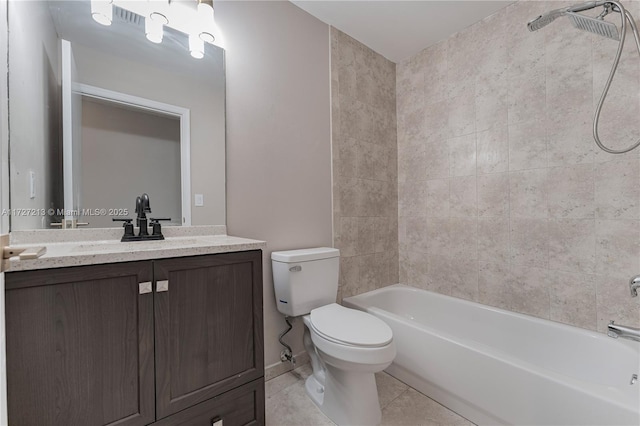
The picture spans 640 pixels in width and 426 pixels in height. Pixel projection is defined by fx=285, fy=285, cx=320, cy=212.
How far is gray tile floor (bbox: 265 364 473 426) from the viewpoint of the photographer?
1425 millimetres

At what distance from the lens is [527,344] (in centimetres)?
172

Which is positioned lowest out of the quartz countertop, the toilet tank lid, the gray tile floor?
the gray tile floor

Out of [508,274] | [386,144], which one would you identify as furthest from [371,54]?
[508,274]

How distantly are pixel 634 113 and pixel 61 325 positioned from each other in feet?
8.35

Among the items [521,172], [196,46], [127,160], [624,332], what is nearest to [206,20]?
[196,46]

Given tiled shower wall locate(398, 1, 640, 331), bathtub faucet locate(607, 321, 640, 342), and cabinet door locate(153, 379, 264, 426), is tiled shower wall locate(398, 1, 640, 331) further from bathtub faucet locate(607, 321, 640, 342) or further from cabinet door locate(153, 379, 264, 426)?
cabinet door locate(153, 379, 264, 426)

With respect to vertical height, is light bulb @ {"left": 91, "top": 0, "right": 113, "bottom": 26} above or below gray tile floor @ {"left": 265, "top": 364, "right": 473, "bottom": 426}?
above

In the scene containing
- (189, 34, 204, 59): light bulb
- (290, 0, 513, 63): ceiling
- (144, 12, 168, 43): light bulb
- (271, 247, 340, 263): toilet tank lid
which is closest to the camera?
(144, 12, 168, 43): light bulb

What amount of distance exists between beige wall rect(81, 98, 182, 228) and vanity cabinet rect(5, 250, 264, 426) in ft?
1.76

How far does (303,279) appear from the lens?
169cm

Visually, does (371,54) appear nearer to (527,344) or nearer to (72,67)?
(72,67)

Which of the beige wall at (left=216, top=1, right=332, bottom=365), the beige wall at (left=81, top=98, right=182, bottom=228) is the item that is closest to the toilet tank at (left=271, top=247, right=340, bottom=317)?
the beige wall at (left=216, top=1, right=332, bottom=365)

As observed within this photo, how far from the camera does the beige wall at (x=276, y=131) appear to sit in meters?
1.65

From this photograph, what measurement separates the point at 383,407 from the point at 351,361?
498 millimetres
